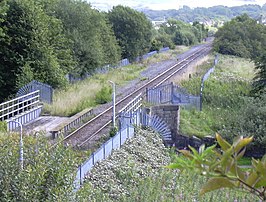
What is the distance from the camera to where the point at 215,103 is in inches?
1122

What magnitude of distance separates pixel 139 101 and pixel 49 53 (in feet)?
21.3

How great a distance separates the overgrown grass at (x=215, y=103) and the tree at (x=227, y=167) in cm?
1894

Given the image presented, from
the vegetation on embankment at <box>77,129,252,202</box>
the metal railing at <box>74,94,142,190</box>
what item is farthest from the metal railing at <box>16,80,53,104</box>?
the vegetation on embankment at <box>77,129,252,202</box>

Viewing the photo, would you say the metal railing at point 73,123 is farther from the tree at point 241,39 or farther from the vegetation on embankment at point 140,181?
the tree at point 241,39

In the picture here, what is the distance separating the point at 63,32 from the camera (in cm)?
3312

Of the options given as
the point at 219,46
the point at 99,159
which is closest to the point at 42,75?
the point at 99,159

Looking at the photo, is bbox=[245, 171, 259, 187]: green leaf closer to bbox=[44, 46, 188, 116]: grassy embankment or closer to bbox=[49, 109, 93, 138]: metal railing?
bbox=[49, 109, 93, 138]: metal railing

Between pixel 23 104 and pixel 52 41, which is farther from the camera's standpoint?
pixel 52 41

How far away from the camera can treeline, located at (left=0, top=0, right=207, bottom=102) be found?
26.0m

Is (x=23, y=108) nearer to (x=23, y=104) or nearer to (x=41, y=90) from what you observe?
(x=23, y=104)

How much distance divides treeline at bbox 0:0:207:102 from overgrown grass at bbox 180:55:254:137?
7.04 m

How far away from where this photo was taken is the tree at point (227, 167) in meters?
1.40

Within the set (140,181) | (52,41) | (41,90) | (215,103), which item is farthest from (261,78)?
(140,181)

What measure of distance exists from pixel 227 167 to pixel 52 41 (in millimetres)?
28250
